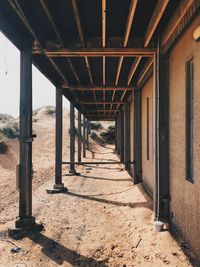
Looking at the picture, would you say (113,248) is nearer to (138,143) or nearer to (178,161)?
(178,161)

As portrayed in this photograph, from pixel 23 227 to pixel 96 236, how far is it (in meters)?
1.63

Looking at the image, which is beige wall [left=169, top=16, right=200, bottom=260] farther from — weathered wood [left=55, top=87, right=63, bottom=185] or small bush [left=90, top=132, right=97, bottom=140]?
small bush [left=90, top=132, right=97, bottom=140]

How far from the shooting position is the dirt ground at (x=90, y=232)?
474 cm

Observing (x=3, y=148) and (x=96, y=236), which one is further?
(x=3, y=148)

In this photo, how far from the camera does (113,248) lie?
17.2 feet

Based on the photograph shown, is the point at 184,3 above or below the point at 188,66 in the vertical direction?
above

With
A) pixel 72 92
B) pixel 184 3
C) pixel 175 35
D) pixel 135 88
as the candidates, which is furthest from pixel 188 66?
pixel 72 92

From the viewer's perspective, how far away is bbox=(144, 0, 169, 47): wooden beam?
15.0 ft

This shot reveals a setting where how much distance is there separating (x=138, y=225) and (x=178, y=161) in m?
1.85

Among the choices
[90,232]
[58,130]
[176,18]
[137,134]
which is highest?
[176,18]

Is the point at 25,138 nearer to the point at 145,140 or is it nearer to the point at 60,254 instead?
the point at 60,254

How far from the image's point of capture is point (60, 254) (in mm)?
4988

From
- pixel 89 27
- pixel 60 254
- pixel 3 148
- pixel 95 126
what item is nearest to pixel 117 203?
pixel 60 254

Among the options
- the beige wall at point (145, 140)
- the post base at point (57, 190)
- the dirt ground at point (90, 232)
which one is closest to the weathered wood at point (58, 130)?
the post base at point (57, 190)
